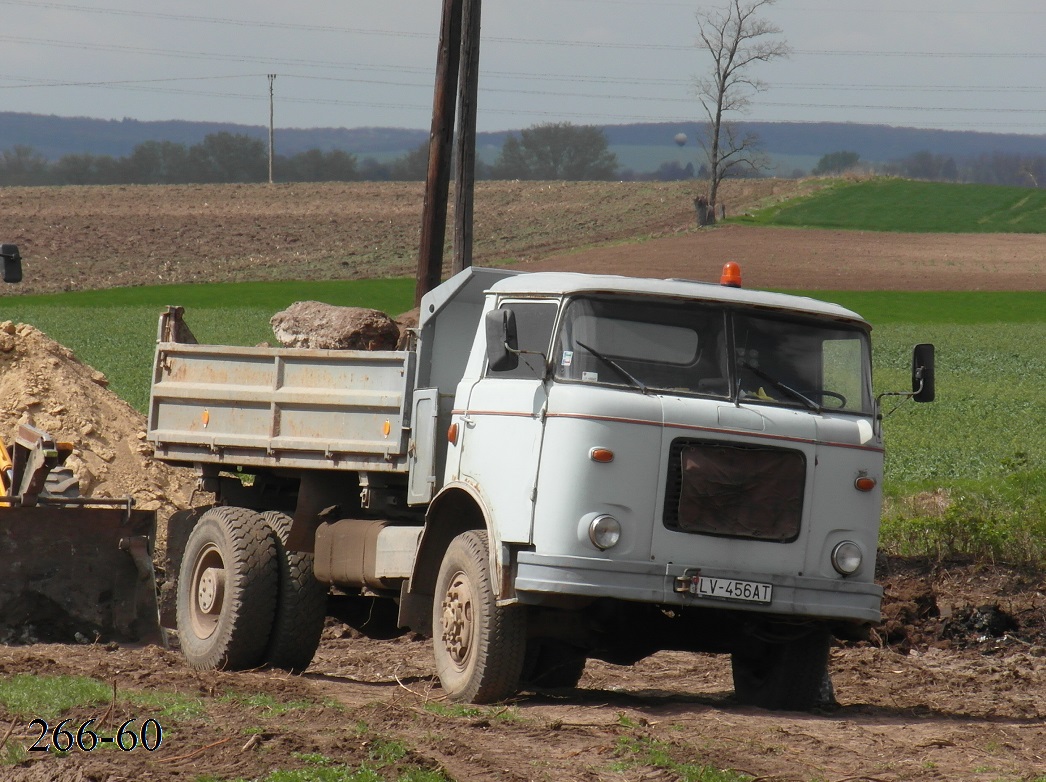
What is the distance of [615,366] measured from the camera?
25.6ft

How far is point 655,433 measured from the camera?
7.55 meters

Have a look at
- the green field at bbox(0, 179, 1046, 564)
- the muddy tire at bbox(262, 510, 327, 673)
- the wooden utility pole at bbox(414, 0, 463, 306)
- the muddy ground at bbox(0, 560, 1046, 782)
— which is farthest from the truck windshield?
the wooden utility pole at bbox(414, 0, 463, 306)

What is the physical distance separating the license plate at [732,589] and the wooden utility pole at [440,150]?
831 centimetres

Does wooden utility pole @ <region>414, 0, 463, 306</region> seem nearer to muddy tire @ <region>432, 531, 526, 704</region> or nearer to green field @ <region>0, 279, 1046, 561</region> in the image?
green field @ <region>0, 279, 1046, 561</region>

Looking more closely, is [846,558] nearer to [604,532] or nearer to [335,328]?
[604,532]

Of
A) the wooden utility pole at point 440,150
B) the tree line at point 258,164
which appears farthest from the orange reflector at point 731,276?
the tree line at point 258,164

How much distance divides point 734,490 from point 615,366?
930 millimetres

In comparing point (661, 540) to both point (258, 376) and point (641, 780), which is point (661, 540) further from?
point (258, 376)

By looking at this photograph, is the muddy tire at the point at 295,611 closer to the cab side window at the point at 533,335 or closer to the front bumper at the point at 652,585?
the cab side window at the point at 533,335

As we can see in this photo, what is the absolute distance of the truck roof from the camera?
26.0 ft

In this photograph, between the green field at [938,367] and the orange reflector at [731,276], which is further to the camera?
the green field at [938,367]

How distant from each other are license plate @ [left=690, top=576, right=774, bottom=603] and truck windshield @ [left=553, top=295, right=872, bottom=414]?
101 cm

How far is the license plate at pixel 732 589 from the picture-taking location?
7578 millimetres

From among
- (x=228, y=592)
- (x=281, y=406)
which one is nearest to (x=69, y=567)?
(x=228, y=592)
